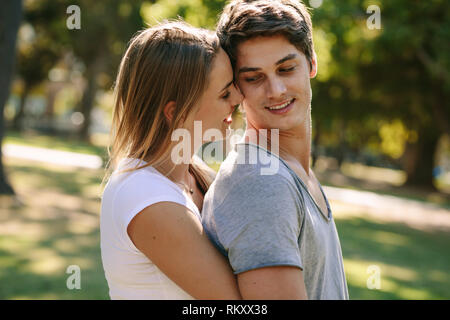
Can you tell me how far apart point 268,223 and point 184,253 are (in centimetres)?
35

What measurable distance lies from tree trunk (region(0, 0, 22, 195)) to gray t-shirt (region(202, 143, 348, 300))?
31.9 feet

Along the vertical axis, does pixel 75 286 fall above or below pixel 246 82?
below

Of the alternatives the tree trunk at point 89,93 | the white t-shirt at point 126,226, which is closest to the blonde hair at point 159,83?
the white t-shirt at point 126,226

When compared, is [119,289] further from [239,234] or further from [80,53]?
[80,53]

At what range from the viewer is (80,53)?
31016 mm

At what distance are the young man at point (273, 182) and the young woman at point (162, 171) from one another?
0.10m

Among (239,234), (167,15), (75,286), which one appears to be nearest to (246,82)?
(239,234)

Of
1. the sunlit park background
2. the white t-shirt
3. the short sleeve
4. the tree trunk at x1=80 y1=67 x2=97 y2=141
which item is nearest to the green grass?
the sunlit park background

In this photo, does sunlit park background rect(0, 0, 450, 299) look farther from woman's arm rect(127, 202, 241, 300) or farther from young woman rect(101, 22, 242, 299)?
woman's arm rect(127, 202, 241, 300)

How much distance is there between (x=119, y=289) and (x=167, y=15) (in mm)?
7585

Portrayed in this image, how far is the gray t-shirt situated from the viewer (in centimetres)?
155

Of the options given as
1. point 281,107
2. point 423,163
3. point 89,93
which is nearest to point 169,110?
point 281,107

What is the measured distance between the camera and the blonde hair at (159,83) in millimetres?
1986

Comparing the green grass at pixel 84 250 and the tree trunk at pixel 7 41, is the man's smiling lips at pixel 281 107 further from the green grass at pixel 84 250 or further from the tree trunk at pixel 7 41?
the tree trunk at pixel 7 41
